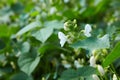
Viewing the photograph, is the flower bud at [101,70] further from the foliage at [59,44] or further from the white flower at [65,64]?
the white flower at [65,64]

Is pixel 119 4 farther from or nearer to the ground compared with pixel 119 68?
farther from the ground

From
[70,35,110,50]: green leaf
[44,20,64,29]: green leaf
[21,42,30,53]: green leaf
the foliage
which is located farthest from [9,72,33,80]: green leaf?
[70,35,110,50]: green leaf

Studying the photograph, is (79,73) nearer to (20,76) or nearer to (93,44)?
(93,44)

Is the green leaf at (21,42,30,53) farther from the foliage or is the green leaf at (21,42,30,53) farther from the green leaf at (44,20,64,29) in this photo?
the green leaf at (44,20,64,29)

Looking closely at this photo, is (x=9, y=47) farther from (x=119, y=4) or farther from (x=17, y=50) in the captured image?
(x=119, y=4)

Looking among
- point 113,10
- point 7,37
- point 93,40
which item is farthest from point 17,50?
point 113,10

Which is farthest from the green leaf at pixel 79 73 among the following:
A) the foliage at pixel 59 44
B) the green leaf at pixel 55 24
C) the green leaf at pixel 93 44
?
the green leaf at pixel 55 24

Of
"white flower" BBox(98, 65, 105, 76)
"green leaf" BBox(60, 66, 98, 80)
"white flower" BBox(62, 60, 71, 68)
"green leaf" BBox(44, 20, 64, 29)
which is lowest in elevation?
"white flower" BBox(98, 65, 105, 76)

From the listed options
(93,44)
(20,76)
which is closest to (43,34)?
(20,76)

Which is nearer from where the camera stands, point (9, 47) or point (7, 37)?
point (9, 47)
